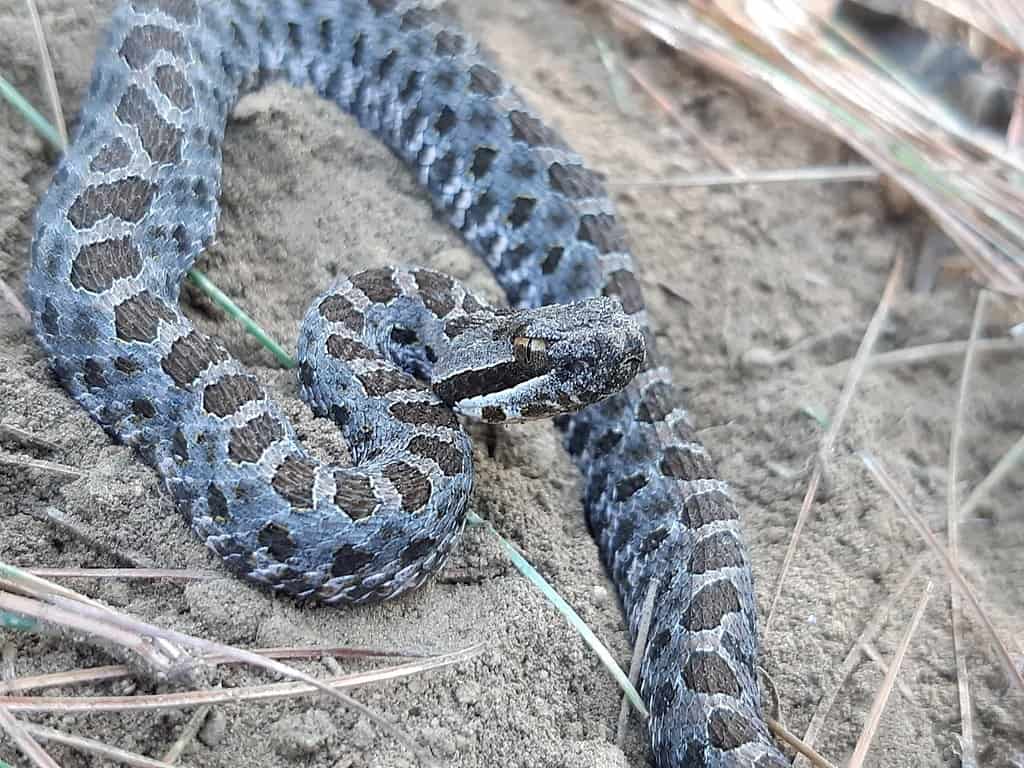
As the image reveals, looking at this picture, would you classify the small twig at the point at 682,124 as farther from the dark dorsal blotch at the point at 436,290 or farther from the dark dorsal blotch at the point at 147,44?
the dark dorsal blotch at the point at 147,44

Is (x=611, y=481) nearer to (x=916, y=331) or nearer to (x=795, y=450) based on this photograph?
(x=795, y=450)

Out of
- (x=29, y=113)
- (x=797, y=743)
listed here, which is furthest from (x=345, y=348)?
(x=797, y=743)

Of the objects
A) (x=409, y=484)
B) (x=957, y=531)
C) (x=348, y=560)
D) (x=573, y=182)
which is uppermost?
(x=573, y=182)

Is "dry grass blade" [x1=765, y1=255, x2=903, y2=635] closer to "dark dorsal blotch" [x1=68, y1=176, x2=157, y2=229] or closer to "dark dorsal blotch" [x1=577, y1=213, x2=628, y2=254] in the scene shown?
"dark dorsal blotch" [x1=577, y1=213, x2=628, y2=254]

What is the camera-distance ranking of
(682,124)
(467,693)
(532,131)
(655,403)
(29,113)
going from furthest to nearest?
(682,124) → (532,131) → (655,403) → (29,113) → (467,693)

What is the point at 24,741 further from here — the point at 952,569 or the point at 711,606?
the point at 952,569

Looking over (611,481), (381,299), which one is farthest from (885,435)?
(381,299)

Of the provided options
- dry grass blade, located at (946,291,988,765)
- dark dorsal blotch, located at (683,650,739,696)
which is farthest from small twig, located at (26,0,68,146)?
dry grass blade, located at (946,291,988,765)
